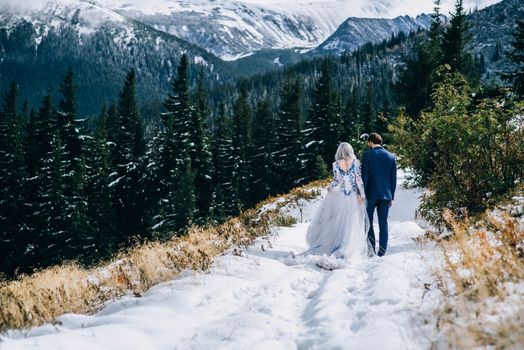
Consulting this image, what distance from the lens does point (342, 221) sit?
8570mm

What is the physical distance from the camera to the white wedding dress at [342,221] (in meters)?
8.34

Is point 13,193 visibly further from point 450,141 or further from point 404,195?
point 450,141

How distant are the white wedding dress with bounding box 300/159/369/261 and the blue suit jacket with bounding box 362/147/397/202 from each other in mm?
229

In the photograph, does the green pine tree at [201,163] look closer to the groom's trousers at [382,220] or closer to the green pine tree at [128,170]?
the green pine tree at [128,170]

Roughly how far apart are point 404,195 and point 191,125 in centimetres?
3128

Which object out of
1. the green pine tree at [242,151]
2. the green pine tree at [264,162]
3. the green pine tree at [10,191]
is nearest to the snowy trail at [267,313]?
the green pine tree at [10,191]

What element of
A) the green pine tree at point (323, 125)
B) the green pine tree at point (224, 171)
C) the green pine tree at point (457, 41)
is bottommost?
the green pine tree at point (224, 171)

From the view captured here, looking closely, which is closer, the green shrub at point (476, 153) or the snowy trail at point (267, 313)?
the snowy trail at point (267, 313)

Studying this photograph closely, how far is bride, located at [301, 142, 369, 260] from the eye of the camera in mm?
8383

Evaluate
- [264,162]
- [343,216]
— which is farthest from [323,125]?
[343,216]

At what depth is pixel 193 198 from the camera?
126 ft

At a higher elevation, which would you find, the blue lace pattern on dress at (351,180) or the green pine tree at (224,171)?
the blue lace pattern on dress at (351,180)

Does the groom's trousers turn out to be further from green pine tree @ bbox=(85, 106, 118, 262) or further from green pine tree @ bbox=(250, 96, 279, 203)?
green pine tree @ bbox=(250, 96, 279, 203)

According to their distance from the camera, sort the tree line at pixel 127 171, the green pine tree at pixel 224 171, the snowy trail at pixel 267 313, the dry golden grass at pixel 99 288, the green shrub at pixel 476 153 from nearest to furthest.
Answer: the snowy trail at pixel 267 313
the dry golden grass at pixel 99 288
the green shrub at pixel 476 153
the tree line at pixel 127 171
the green pine tree at pixel 224 171
